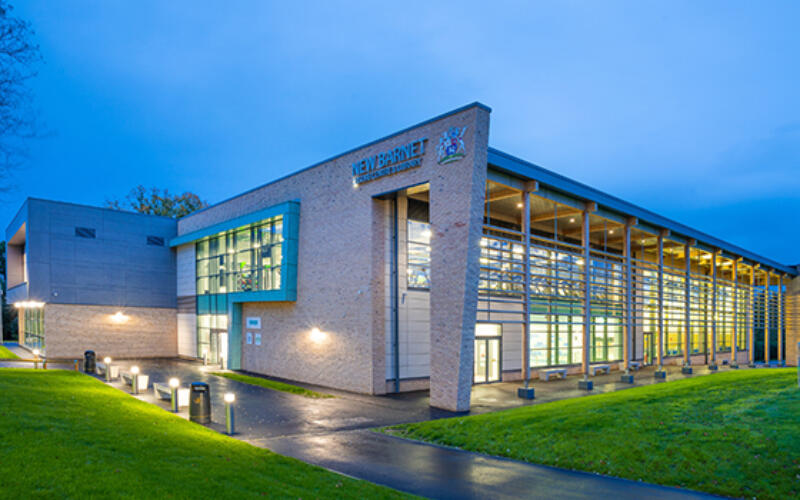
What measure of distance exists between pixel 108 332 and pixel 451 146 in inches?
1060

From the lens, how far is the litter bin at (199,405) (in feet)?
42.3

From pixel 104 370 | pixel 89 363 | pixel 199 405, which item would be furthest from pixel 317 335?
pixel 89 363

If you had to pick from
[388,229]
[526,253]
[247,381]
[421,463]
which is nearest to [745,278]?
[526,253]

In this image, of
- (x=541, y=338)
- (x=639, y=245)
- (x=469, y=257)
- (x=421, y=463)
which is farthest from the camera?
(x=639, y=245)

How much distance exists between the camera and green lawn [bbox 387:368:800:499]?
8398 mm

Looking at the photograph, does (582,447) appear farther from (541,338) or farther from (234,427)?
(541,338)

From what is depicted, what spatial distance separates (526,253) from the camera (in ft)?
62.7

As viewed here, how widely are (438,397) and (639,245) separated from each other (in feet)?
78.9

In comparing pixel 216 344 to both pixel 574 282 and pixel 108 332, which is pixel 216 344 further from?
pixel 574 282

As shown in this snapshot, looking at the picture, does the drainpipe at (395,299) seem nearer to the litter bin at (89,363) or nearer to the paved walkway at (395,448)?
the paved walkway at (395,448)

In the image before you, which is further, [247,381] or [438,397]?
[247,381]

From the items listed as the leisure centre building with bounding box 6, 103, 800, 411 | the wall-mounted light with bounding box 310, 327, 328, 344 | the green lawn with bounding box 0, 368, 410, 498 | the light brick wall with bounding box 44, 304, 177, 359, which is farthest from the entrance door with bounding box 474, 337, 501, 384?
the light brick wall with bounding box 44, 304, 177, 359

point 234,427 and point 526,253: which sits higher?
point 526,253

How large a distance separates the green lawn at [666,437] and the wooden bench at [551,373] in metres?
8.97
